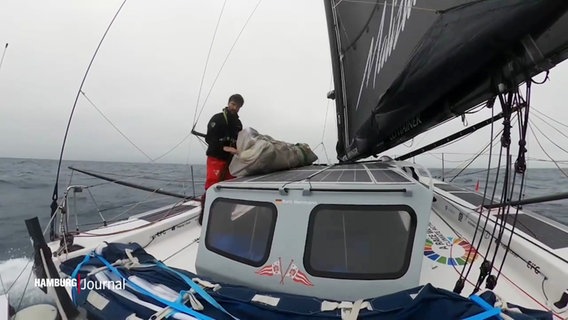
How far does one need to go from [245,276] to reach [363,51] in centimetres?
232

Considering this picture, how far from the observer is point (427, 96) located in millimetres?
1521

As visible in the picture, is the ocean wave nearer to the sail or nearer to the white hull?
the white hull

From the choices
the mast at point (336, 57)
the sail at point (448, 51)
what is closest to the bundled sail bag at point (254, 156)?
the sail at point (448, 51)

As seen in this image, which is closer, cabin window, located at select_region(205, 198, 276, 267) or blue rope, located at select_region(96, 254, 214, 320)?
blue rope, located at select_region(96, 254, 214, 320)

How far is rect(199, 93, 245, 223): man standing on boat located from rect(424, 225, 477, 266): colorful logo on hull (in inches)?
85.1

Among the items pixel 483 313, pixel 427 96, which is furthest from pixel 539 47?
pixel 483 313

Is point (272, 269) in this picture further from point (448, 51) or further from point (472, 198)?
point (472, 198)

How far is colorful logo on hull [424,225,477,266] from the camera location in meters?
2.66

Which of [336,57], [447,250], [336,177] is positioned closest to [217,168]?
[336,177]

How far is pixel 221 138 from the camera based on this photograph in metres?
3.29

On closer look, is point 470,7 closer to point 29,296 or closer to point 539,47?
point 539,47

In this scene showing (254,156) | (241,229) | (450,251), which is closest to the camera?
(241,229)

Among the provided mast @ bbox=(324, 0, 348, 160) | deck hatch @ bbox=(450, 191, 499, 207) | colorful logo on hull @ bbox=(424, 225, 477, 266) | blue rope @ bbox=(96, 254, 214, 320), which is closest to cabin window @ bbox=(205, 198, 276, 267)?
blue rope @ bbox=(96, 254, 214, 320)

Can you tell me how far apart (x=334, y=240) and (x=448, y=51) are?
1156 mm
